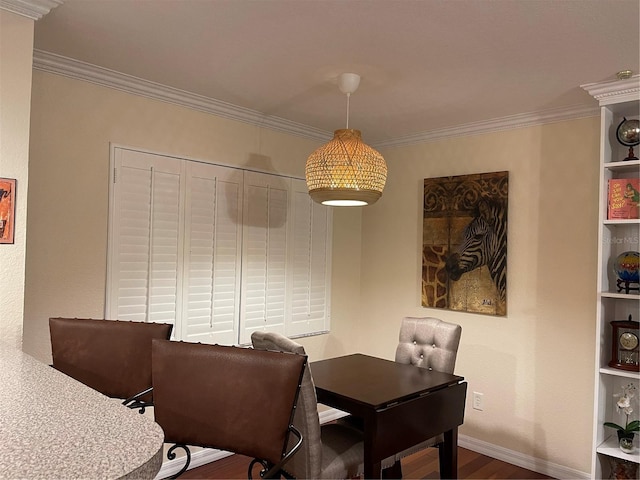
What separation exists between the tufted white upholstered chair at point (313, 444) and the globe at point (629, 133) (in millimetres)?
2280

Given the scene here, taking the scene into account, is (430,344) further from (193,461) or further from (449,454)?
(193,461)

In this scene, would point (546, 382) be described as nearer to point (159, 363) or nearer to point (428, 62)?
point (428, 62)

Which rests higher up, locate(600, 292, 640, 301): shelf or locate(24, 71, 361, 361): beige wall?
locate(24, 71, 361, 361): beige wall

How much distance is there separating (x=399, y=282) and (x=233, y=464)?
6.29 feet

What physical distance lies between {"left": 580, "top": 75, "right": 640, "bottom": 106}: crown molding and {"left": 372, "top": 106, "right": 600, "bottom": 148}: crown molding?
0.30 meters

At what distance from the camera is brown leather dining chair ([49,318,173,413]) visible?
1636 mm

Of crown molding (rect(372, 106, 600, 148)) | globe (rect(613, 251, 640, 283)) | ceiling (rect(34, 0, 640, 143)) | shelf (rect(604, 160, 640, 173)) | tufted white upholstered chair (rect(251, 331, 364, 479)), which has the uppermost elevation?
ceiling (rect(34, 0, 640, 143))

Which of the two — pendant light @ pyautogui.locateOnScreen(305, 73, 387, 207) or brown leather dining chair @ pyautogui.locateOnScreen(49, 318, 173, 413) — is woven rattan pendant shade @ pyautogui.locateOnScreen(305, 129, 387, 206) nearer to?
pendant light @ pyautogui.locateOnScreen(305, 73, 387, 207)

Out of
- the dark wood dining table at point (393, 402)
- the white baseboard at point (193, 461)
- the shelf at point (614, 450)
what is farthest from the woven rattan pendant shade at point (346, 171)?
the shelf at point (614, 450)

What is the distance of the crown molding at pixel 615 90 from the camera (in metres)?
2.65

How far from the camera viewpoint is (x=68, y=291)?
2.65 metres

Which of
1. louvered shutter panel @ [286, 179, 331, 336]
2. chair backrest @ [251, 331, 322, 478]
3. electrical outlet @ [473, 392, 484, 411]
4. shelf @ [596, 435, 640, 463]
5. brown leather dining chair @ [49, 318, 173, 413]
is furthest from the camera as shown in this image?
louvered shutter panel @ [286, 179, 331, 336]

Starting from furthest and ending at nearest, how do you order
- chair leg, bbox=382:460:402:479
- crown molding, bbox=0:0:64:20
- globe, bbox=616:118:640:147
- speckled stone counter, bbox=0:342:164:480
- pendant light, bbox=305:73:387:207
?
chair leg, bbox=382:460:402:479 < globe, bbox=616:118:640:147 < pendant light, bbox=305:73:387:207 < crown molding, bbox=0:0:64:20 < speckled stone counter, bbox=0:342:164:480

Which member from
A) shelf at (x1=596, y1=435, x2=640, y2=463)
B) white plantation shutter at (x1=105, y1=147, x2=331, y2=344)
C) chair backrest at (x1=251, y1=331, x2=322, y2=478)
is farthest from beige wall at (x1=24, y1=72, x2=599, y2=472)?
chair backrest at (x1=251, y1=331, x2=322, y2=478)
